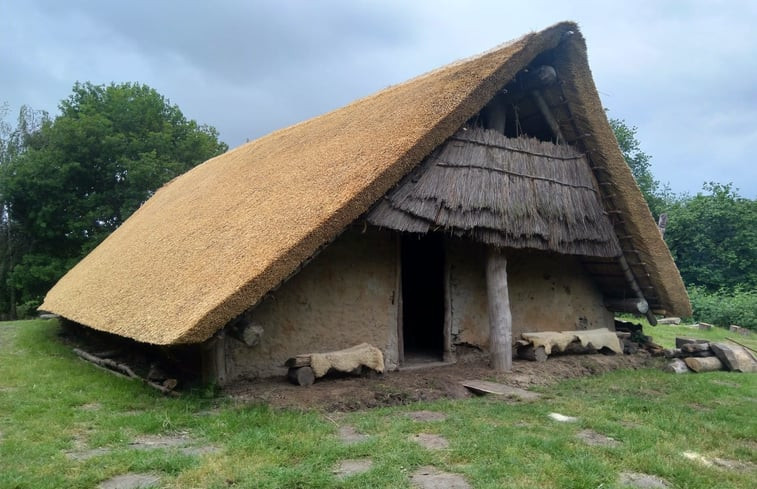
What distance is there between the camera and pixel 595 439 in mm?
4805

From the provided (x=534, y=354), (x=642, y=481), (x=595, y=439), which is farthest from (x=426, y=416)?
(x=534, y=354)

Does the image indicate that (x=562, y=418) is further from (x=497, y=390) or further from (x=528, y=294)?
(x=528, y=294)

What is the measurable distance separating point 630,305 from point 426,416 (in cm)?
560

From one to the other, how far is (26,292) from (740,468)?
24.9 metres

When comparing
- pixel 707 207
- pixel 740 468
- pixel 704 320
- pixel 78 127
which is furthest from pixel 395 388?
pixel 707 207

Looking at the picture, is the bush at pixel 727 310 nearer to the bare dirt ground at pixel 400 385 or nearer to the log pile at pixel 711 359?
the log pile at pixel 711 359

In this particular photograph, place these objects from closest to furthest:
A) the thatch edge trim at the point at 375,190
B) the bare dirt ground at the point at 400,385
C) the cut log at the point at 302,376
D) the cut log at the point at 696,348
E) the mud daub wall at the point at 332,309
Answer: the thatch edge trim at the point at 375,190
the bare dirt ground at the point at 400,385
the cut log at the point at 302,376
the mud daub wall at the point at 332,309
the cut log at the point at 696,348

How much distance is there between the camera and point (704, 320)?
18.9 meters

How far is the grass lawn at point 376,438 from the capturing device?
3875 millimetres

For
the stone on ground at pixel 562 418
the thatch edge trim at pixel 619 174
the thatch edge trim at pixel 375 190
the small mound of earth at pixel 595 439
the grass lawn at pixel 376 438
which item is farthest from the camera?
the thatch edge trim at pixel 619 174

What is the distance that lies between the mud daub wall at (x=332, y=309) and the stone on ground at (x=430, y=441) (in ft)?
8.19

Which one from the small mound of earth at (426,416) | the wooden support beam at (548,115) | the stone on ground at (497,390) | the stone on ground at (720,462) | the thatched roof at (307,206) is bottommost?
the stone on ground at (720,462)

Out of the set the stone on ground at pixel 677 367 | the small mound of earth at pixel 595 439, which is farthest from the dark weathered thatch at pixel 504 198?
the small mound of earth at pixel 595 439

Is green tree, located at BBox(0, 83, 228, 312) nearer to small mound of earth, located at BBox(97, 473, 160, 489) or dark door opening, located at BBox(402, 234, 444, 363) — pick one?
dark door opening, located at BBox(402, 234, 444, 363)
